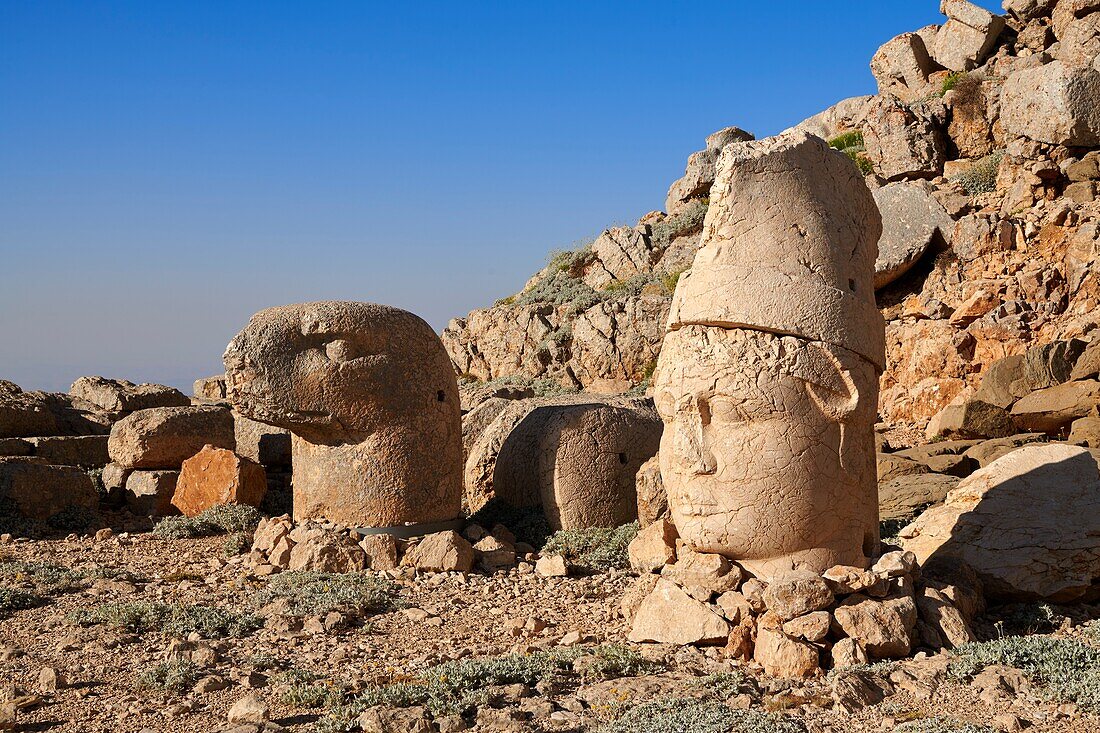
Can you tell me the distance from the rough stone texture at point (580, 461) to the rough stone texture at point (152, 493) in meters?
3.92

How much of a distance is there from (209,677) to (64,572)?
3180mm

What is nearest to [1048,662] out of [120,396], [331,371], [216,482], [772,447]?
[772,447]

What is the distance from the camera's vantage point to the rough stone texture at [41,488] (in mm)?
9375

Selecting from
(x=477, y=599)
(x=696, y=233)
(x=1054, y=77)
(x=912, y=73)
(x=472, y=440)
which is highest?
(x=912, y=73)

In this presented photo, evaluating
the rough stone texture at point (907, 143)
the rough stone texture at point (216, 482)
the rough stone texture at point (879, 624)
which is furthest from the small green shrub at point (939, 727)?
the rough stone texture at point (907, 143)

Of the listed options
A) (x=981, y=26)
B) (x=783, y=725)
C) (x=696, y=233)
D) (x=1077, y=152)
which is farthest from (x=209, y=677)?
(x=981, y=26)

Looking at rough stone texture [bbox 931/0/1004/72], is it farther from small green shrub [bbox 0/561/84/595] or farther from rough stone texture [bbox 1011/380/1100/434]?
small green shrub [bbox 0/561/84/595]

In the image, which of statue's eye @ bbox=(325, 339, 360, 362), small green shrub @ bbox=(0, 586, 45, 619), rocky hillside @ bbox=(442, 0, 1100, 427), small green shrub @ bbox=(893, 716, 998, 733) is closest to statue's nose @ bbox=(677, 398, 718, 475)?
small green shrub @ bbox=(893, 716, 998, 733)

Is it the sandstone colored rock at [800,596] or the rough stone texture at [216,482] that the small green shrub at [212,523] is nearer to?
the rough stone texture at [216,482]

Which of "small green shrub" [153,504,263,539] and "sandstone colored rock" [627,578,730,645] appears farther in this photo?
"small green shrub" [153,504,263,539]

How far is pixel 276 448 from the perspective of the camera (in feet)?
37.4

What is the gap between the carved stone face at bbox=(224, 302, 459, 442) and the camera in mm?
7734

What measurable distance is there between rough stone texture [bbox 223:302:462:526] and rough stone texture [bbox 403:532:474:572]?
621 mm

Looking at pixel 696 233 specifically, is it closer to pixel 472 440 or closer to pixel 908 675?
pixel 472 440
